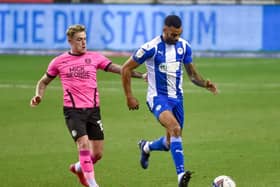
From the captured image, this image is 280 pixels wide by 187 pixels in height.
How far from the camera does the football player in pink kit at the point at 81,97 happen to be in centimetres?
1330

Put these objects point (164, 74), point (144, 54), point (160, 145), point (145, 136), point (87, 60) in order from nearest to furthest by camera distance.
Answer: point (87, 60)
point (144, 54)
point (164, 74)
point (160, 145)
point (145, 136)

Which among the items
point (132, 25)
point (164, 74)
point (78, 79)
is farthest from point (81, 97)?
point (132, 25)

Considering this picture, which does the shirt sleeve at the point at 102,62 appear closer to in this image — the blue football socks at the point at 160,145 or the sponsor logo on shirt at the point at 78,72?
the sponsor logo on shirt at the point at 78,72

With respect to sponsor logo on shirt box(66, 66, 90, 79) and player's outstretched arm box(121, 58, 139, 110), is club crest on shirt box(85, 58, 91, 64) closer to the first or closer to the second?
sponsor logo on shirt box(66, 66, 90, 79)

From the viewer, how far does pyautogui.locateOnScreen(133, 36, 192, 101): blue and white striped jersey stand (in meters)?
14.0

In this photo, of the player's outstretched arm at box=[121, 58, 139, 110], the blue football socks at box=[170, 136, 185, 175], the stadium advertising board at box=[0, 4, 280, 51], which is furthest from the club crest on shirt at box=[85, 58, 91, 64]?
the stadium advertising board at box=[0, 4, 280, 51]

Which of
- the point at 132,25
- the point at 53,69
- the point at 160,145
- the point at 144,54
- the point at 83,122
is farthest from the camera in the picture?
the point at 132,25

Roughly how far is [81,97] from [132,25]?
2590 centimetres

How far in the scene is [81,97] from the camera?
13.5 m

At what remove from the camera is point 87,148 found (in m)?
13.3

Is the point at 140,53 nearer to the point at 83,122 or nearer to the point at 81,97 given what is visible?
the point at 81,97

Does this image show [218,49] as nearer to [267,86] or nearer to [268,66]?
[268,66]

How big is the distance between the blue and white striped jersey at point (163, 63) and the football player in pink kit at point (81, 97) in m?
0.67

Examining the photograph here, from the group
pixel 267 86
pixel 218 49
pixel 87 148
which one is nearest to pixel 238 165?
pixel 87 148
